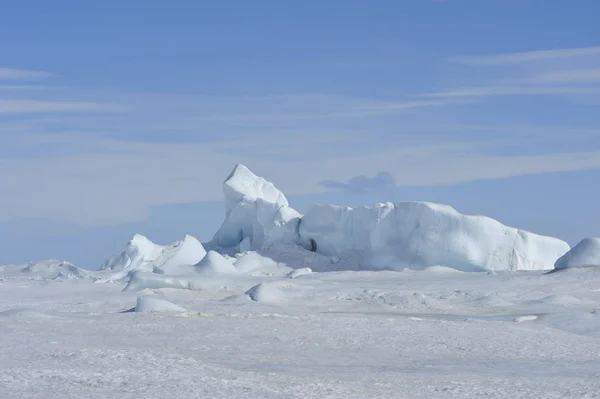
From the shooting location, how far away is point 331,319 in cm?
1269

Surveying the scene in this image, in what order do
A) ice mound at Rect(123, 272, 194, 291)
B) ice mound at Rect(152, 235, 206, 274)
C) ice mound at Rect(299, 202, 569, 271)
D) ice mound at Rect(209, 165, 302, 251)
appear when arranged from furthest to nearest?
ice mound at Rect(209, 165, 302, 251)
ice mound at Rect(299, 202, 569, 271)
ice mound at Rect(152, 235, 206, 274)
ice mound at Rect(123, 272, 194, 291)

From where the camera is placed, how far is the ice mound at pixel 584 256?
20422 millimetres

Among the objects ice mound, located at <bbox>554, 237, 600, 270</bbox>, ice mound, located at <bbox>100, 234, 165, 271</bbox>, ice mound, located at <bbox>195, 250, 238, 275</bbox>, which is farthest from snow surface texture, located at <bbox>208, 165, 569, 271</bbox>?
ice mound, located at <bbox>195, 250, 238, 275</bbox>

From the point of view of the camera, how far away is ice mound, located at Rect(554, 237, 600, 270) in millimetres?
20422

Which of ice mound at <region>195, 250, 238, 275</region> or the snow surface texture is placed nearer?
ice mound at <region>195, 250, 238, 275</region>

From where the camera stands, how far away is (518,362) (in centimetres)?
932

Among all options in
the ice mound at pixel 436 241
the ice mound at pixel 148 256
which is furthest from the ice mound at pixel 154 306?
the ice mound at pixel 436 241

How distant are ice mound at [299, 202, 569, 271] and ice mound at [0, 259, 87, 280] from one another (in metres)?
8.49

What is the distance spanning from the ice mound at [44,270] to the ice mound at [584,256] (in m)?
14.0

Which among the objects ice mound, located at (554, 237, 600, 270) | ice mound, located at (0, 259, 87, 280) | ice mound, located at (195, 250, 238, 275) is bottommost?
ice mound, located at (0, 259, 87, 280)

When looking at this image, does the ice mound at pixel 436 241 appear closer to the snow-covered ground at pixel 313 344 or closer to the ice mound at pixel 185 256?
the ice mound at pixel 185 256

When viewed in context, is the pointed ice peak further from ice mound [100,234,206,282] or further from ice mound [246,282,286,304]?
ice mound [246,282,286,304]

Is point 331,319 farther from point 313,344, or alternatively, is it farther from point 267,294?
point 267,294

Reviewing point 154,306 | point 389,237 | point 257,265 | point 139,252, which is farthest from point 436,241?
point 154,306
